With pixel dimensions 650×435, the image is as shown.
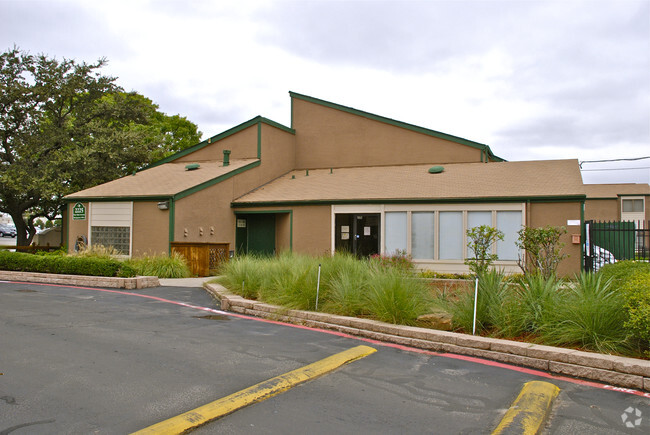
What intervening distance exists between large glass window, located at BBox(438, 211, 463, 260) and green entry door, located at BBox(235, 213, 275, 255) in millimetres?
7358

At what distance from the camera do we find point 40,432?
4.20 m

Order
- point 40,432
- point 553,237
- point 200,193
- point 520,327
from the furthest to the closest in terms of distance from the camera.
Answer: point 200,193
point 553,237
point 520,327
point 40,432

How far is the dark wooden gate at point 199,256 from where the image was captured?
17.7 metres

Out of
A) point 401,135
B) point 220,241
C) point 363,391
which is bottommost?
point 363,391

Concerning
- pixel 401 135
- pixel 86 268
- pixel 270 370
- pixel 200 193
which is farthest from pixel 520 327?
pixel 401 135

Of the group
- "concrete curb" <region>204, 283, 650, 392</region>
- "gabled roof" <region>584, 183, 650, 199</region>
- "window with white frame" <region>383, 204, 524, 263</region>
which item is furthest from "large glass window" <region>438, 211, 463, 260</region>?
"gabled roof" <region>584, 183, 650, 199</region>

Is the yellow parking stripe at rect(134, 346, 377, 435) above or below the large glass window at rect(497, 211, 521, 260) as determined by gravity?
below

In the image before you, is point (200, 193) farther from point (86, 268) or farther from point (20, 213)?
point (20, 213)

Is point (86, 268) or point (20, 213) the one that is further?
point (20, 213)

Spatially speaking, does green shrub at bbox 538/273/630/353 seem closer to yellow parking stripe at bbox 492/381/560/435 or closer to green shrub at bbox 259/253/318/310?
yellow parking stripe at bbox 492/381/560/435

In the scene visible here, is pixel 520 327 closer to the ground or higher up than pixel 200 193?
closer to the ground

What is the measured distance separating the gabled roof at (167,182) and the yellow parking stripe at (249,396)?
13313mm

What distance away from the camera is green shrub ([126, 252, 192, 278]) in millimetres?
16453

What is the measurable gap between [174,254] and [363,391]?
13518mm
